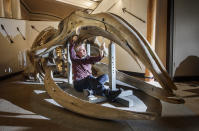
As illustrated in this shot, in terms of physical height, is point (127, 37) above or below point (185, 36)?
below

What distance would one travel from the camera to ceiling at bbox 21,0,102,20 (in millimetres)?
6046

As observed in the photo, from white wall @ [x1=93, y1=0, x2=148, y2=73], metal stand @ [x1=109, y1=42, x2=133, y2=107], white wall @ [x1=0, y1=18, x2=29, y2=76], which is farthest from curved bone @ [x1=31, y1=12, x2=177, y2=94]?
white wall @ [x1=0, y1=18, x2=29, y2=76]

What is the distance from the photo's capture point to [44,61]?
3.42 m

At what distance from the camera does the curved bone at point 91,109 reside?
1257mm

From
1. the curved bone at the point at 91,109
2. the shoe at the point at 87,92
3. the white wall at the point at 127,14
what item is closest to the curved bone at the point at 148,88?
the curved bone at the point at 91,109

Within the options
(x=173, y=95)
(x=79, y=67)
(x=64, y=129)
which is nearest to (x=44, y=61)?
(x=79, y=67)

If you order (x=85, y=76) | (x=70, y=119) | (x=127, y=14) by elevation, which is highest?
(x=127, y=14)

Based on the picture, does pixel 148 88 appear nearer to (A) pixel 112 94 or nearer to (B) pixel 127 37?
(A) pixel 112 94

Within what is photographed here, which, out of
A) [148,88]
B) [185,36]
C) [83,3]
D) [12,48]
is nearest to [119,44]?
[148,88]

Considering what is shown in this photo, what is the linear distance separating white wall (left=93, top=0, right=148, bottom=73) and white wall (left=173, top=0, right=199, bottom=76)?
728 millimetres

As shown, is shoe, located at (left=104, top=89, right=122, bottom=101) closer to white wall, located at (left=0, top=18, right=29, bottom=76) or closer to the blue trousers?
the blue trousers

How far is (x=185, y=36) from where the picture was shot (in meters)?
3.49

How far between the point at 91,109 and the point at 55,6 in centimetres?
722

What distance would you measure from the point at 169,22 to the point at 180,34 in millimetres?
379
